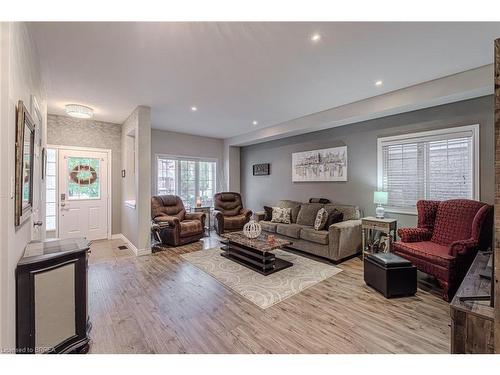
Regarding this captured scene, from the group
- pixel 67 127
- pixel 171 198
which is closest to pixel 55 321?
pixel 171 198

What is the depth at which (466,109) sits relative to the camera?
10.7ft

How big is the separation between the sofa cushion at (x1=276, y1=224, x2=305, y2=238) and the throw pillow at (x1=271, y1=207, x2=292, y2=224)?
312mm

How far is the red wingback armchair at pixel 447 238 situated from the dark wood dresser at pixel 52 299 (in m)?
3.48

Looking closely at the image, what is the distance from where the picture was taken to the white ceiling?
2.09 m

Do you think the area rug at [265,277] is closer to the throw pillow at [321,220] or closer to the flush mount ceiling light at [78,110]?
the throw pillow at [321,220]

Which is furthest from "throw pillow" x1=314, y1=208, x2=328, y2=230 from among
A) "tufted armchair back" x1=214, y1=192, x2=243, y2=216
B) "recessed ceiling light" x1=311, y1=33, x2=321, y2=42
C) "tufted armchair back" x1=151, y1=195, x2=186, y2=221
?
"tufted armchair back" x1=151, y1=195, x2=186, y2=221

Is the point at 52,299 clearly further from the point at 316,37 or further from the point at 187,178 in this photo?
the point at 187,178

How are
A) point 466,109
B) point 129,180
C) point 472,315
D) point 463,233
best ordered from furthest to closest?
1. point 129,180
2. point 466,109
3. point 463,233
4. point 472,315

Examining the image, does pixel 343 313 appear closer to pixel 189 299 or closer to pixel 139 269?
pixel 189 299

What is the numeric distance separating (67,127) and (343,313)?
5.99 m

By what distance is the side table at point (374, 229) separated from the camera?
363cm

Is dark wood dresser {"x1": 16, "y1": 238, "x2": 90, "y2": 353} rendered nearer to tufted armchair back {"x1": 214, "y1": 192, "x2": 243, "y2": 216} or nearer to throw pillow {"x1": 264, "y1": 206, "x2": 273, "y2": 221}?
throw pillow {"x1": 264, "y1": 206, "x2": 273, "y2": 221}
